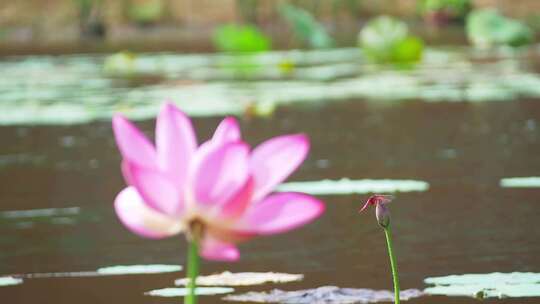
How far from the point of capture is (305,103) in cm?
836

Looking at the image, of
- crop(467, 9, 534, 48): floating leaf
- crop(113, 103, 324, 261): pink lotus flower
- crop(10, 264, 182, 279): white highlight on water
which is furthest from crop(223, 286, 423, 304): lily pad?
crop(467, 9, 534, 48): floating leaf

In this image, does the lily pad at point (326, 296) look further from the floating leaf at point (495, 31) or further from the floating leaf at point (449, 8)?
the floating leaf at point (449, 8)

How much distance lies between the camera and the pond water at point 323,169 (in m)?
3.17

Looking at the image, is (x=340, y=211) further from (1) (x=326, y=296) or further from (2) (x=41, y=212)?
(1) (x=326, y=296)

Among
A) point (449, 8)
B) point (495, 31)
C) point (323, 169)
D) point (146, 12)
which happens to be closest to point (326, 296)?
point (323, 169)

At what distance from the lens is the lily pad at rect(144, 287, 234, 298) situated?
287 cm

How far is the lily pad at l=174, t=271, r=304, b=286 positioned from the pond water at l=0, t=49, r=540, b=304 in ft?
0.16

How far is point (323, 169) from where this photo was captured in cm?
519

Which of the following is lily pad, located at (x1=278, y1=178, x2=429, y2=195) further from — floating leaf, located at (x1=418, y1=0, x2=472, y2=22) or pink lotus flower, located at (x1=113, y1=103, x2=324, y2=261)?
floating leaf, located at (x1=418, y1=0, x2=472, y2=22)

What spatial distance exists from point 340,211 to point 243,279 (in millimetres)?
1147

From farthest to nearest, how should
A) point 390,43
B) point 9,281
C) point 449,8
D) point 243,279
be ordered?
point 449,8 < point 390,43 < point 9,281 < point 243,279

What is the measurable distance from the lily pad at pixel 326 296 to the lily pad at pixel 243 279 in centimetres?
15

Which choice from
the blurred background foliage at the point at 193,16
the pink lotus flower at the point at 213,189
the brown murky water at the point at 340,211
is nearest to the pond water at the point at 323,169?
the brown murky water at the point at 340,211

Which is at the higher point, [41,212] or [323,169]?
[323,169]
